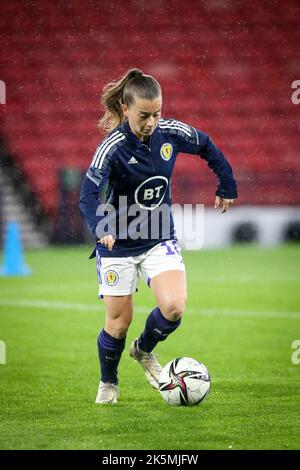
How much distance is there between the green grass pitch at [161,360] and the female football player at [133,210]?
449 mm

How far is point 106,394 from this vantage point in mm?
5059

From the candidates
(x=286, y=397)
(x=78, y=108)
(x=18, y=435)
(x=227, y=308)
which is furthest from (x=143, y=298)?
(x=78, y=108)

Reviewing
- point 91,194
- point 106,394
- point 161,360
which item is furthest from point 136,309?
point 91,194

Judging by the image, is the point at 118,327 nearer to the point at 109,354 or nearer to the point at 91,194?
the point at 109,354

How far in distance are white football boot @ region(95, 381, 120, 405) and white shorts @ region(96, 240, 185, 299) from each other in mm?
503

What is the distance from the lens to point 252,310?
29.3 feet

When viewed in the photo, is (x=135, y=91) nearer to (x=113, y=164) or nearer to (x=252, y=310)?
(x=113, y=164)

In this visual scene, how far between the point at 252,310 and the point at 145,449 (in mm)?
5101

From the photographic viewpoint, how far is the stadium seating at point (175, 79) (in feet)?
54.9

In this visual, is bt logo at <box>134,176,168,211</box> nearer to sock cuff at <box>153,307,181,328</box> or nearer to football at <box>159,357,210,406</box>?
sock cuff at <box>153,307,181,328</box>

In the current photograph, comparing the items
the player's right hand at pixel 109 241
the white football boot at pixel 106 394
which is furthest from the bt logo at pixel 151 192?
the white football boot at pixel 106 394

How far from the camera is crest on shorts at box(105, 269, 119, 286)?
500 centimetres

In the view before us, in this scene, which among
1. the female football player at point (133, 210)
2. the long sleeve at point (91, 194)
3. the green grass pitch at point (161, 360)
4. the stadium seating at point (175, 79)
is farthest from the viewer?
the stadium seating at point (175, 79)

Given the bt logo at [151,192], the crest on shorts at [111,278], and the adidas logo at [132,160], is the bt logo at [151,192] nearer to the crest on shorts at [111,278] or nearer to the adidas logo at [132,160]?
the adidas logo at [132,160]
